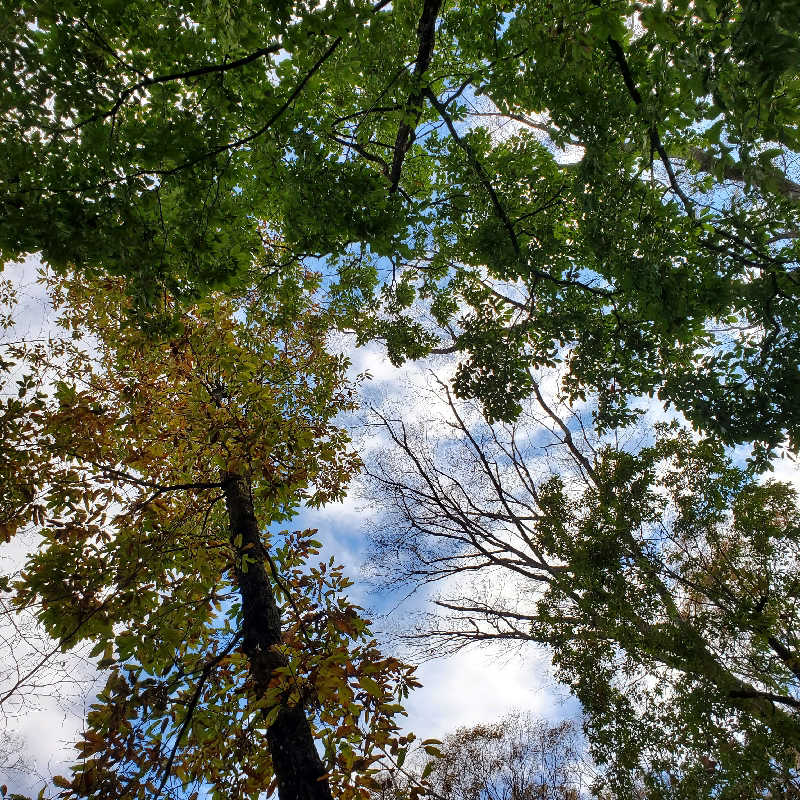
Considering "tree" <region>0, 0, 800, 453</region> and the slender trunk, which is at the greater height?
"tree" <region>0, 0, 800, 453</region>

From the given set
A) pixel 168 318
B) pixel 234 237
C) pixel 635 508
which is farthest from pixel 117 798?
pixel 635 508

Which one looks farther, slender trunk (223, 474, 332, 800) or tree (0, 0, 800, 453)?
slender trunk (223, 474, 332, 800)

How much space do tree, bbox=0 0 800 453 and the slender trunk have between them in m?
2.49

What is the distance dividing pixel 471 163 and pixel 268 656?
5066 millimetres

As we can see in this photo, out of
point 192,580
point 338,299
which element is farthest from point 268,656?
point 338,299

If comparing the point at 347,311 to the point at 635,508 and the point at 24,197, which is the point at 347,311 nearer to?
the point at 24,197

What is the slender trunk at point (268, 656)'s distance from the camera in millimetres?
3383

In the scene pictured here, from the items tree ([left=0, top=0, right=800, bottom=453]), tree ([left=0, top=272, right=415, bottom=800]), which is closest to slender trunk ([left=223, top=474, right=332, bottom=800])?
tree ([left=0, top=272, right=415, bottom=800])

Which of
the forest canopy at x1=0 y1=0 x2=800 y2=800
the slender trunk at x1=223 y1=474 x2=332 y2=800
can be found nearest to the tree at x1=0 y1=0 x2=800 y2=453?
the forest canopy at x1=0 y1=0 x2=800 y2=800

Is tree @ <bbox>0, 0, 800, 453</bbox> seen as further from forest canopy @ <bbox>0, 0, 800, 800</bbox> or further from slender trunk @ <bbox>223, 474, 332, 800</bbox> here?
slender trunk @ <bbox>223, 474, 332, 800</bbox>

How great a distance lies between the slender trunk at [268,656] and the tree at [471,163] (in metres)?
2.49

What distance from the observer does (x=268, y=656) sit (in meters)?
3.86

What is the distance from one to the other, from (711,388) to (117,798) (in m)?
5.29

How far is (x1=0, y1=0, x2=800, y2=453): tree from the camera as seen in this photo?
8.25 feet
